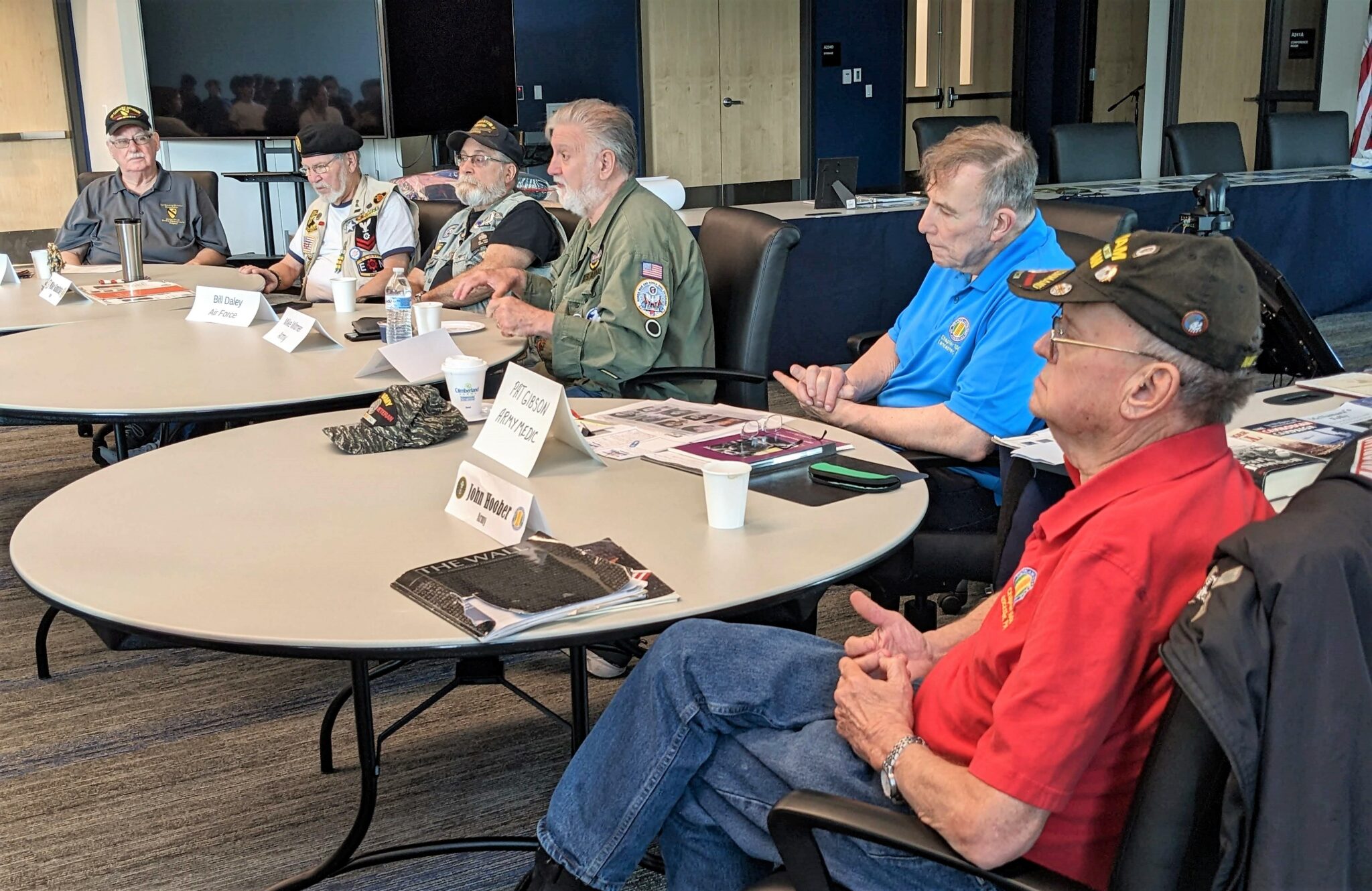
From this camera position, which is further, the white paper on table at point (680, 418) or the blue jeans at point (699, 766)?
the white paper on table at point (680, 418)

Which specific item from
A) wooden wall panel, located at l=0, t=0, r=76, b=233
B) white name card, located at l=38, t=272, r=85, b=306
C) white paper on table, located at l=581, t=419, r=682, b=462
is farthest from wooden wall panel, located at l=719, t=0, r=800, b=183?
white paper on table, located at l=581, t=419, r=682, b=462

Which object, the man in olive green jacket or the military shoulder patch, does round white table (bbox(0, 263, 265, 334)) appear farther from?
the military shoulder patch

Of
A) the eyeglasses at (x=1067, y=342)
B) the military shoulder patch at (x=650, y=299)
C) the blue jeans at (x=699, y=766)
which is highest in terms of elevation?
the eyeglasses at (x=1067, y=342)

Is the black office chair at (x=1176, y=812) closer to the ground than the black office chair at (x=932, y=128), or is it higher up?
closer to the ground

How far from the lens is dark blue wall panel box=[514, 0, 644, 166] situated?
953cm

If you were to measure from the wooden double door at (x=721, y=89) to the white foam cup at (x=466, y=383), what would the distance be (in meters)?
8.19

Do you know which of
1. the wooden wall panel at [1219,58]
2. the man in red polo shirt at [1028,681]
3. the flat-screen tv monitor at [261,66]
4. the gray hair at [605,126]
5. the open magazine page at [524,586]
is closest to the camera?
the man in red polo shirt at [1028,681]

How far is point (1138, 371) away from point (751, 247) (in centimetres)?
182

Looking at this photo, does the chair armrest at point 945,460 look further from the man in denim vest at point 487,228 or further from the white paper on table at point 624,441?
the man in denim vest at point 487,228

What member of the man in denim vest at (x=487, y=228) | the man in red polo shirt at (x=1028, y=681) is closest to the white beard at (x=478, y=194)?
the man in denim vest at (x=487, y=228)

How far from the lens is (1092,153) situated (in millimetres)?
6352

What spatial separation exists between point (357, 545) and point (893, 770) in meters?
0.76

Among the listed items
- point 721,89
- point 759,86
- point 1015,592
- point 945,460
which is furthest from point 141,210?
point 759,86

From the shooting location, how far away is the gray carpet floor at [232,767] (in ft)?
7.13
